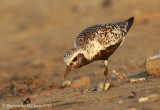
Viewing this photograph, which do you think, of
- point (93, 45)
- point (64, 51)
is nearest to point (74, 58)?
point (93, 45)

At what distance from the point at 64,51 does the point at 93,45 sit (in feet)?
27.5

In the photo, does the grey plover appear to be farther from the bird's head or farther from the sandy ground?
the sandy ground

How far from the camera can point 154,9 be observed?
16.7 meters

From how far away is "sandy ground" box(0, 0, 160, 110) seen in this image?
18.4ft

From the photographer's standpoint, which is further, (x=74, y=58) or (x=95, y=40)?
(x=95, y=40)

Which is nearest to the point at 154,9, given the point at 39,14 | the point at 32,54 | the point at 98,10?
the point at 98,10

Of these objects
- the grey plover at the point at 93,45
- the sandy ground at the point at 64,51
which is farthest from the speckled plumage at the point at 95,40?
the sandy ground at the point at 64,51

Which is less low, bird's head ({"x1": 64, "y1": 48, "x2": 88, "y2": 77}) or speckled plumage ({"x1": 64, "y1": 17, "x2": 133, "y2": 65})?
speckled plumage ({"x1": 64, "y1": 17, "x2": 133, "y2": 65})

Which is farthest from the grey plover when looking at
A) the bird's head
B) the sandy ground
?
the sandy ground

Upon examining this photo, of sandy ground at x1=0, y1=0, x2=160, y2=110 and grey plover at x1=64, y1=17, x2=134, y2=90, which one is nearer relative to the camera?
sandy ground at x1=0, y1=0, x2=160, y2=110

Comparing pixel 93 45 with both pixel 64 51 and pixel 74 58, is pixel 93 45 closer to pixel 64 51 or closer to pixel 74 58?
pixel 74 58

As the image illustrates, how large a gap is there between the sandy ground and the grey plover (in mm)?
568

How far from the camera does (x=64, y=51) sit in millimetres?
14648

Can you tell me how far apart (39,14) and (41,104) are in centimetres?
1844
